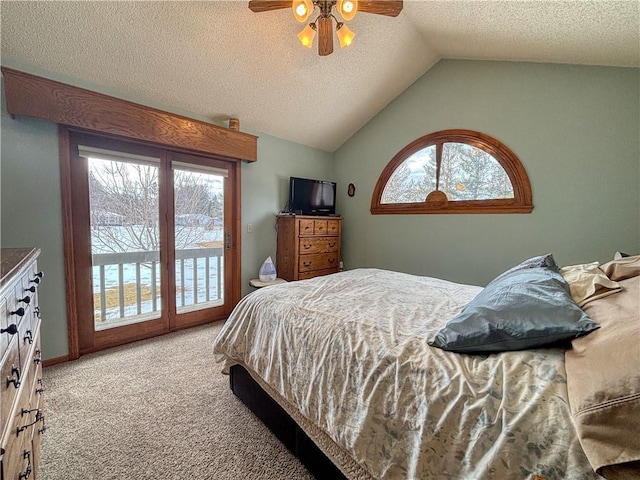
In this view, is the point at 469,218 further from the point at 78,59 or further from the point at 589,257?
the point at 78,59

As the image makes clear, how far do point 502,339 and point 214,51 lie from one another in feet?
9.07

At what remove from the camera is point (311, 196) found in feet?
11.9

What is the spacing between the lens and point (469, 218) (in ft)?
9.35

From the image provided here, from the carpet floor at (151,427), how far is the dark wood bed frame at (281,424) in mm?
48

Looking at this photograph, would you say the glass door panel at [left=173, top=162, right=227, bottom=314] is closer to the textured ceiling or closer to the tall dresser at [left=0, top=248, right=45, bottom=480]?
the textured ceiling

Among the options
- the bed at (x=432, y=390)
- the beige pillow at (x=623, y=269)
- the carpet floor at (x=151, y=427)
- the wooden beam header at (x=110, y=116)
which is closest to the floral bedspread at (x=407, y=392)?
the bed at (x=432, y=390)

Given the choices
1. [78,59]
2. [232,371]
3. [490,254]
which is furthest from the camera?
[490,254]

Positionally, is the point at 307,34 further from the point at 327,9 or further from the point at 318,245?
the point at 318,245

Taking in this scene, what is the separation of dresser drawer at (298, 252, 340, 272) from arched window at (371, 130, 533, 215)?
891 millimetres

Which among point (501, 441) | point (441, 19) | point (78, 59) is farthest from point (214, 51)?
point (501, 441)

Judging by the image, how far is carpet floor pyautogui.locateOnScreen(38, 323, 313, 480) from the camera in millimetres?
1225

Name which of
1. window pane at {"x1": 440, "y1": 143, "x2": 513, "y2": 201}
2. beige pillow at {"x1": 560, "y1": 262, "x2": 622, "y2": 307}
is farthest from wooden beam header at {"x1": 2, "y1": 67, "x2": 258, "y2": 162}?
beige pillow at {"x1": 560, "y1": 262, "x2": 622, "y2": 307}

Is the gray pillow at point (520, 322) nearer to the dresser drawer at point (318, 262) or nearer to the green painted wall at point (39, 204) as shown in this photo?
the dresser drawer at point (318, 262)

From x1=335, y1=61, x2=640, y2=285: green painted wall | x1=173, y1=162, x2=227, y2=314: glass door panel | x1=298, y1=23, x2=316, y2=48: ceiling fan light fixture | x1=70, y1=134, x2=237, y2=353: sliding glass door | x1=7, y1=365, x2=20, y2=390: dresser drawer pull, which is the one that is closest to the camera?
x1=7, y1=365, x2=20, y2=390: dresser drawer pull
